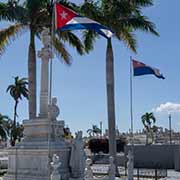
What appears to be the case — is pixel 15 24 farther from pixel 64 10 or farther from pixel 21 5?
pixel 64 10

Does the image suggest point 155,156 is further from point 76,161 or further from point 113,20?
point 76,161

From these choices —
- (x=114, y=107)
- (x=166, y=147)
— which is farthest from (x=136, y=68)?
(x=166, y=147)

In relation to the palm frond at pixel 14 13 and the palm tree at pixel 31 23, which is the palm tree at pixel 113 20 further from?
the palm frond at pixel 14 13

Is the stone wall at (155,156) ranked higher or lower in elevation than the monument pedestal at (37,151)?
lower

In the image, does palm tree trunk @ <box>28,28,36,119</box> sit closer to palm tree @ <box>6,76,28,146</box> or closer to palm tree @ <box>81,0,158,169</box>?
palm tree @ <box>81,0,158,169</box>

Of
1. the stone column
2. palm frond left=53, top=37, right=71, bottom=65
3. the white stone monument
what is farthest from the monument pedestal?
palm frond left=53, top=37, right=71, bottom=65

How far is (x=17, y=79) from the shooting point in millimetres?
53750

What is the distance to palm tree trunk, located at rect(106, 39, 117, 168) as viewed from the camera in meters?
25.0

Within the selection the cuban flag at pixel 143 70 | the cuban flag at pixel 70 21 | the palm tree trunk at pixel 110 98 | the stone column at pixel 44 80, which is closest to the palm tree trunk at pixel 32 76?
the stone column at pixel 44 80

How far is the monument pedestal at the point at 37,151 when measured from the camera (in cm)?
1767

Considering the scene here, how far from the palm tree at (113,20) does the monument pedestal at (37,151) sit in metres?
7.13

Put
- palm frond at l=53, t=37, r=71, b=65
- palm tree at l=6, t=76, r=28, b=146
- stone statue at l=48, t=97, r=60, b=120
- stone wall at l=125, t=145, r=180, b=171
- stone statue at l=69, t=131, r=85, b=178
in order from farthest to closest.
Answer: palm tree at l=6, t=76, r=28, b=146, stone wall at l=125, t=145, r=180, b=171, palm frond at l=53, t=37, r=71, b=65, stone statue at l=48, t=97, r=60, b=120, stone statue at l=69, t=131, r=85, b=178

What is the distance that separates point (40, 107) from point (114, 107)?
23.2 ft

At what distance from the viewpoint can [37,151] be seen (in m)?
17.7
